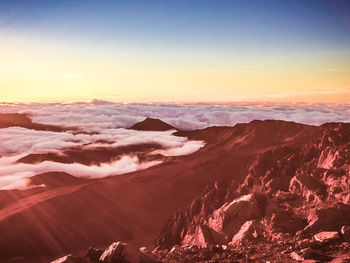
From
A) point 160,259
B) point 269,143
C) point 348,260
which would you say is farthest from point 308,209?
point 269,143

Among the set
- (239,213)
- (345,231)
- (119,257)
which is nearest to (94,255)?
(119,257)

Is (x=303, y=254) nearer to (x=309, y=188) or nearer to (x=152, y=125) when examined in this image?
(x=309, y=188)

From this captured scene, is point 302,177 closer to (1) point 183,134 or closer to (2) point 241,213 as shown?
(2) point 241,213

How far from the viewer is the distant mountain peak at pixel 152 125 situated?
6737 inches

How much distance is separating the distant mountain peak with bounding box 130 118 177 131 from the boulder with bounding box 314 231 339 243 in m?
157

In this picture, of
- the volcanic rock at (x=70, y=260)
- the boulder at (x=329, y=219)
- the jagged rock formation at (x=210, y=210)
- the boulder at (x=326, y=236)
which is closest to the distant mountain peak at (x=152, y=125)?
the jagged rock formation at (x=210, y=210)

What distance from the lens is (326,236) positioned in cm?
1142

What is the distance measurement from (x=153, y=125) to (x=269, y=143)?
114 metres

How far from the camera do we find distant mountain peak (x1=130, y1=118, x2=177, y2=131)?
Answer: 17112 cm

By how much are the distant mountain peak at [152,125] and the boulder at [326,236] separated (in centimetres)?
15713

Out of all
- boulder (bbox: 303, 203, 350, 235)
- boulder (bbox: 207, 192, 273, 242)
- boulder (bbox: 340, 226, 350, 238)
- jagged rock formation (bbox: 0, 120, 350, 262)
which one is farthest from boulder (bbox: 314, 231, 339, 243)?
boulder (bbox: 207, 192, 273, 242)

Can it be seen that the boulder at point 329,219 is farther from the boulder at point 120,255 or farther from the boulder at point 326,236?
the boulder at point 120,255

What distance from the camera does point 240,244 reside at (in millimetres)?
13547

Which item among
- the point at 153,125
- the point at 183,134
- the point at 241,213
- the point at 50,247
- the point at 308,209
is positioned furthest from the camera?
the point at 153,125
